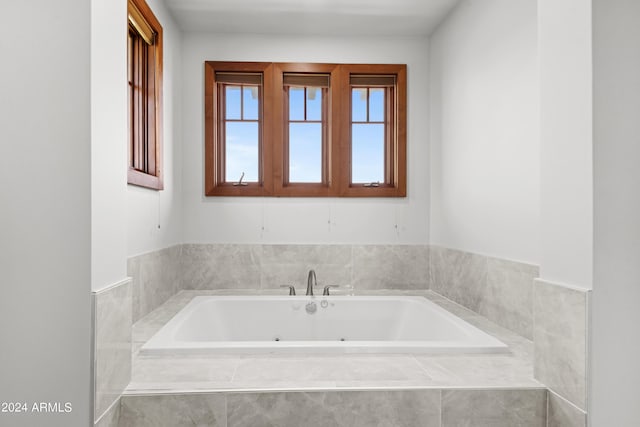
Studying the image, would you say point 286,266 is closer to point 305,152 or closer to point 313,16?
point 305,152

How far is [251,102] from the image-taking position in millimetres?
3109

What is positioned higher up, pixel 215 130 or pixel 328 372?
pixel 215 130

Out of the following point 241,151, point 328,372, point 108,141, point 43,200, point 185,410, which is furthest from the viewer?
point 241,151

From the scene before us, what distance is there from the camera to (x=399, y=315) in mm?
2645

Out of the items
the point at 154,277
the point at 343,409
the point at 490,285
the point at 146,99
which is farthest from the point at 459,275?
the point at 146,99

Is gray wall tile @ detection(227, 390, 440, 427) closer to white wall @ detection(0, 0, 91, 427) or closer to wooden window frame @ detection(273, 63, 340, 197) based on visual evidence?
white wall @ detection(0, 0, 91, 427)

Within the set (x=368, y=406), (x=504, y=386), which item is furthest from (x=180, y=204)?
(x=504, y=386)

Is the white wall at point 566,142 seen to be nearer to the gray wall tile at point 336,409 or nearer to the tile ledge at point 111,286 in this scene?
the gray wall tile at point 336,409

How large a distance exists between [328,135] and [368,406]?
85.9 inches

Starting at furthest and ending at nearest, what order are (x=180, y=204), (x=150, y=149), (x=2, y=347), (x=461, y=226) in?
1. (x=180, y=204)
2. (x=461, y=226)
3. (x=150, y=149)
4. (x=2, y=347)

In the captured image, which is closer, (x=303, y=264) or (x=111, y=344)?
(x=111, y=344)

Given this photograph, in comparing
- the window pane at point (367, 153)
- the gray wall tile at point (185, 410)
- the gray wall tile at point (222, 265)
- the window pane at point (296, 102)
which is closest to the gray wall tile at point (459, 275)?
A: the window pane at point (367, 153)

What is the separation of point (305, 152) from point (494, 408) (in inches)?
87.7

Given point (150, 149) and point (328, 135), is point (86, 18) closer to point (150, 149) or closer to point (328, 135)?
point (150, 149)
